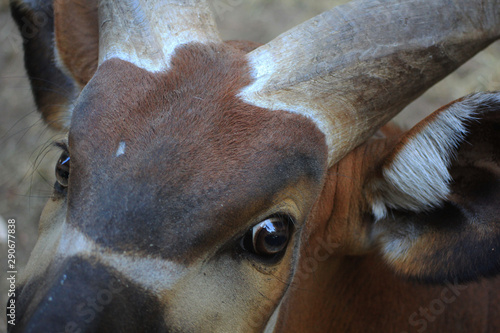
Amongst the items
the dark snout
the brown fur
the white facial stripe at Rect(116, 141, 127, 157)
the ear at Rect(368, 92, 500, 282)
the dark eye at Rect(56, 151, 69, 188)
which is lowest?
the ear at Rect(368, 92, 500, 282)

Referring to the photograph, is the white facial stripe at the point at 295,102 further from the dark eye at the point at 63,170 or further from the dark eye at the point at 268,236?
the dark eye at the point at 63,170

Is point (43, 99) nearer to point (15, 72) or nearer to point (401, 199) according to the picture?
point (401, 199)

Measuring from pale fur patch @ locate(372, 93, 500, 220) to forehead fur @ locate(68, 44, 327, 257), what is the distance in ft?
1.64

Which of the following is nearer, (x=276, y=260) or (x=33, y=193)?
(x=276, y=260)

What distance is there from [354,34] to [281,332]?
1807 millimetres

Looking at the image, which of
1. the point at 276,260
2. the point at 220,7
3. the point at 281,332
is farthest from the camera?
the point at 220,7

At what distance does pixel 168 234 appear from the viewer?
204cm

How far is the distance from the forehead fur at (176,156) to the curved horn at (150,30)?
8cm

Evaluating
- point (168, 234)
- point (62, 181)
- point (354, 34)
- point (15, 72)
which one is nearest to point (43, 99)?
point (62, 181)

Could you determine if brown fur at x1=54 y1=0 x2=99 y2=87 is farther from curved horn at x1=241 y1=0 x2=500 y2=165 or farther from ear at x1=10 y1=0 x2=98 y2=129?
curved horn at x1=241 y1=0 x2=500 y2=165

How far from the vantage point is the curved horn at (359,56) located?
7.90 feet

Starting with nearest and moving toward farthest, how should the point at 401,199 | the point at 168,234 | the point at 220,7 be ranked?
the point at 168,234 → the point at 401,199 → the point at 220,7

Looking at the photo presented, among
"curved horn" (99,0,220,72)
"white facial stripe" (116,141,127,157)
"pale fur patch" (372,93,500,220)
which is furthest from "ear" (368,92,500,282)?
"white facial stripe" (116,141,127,157)

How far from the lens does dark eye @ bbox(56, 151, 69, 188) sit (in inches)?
98.3
